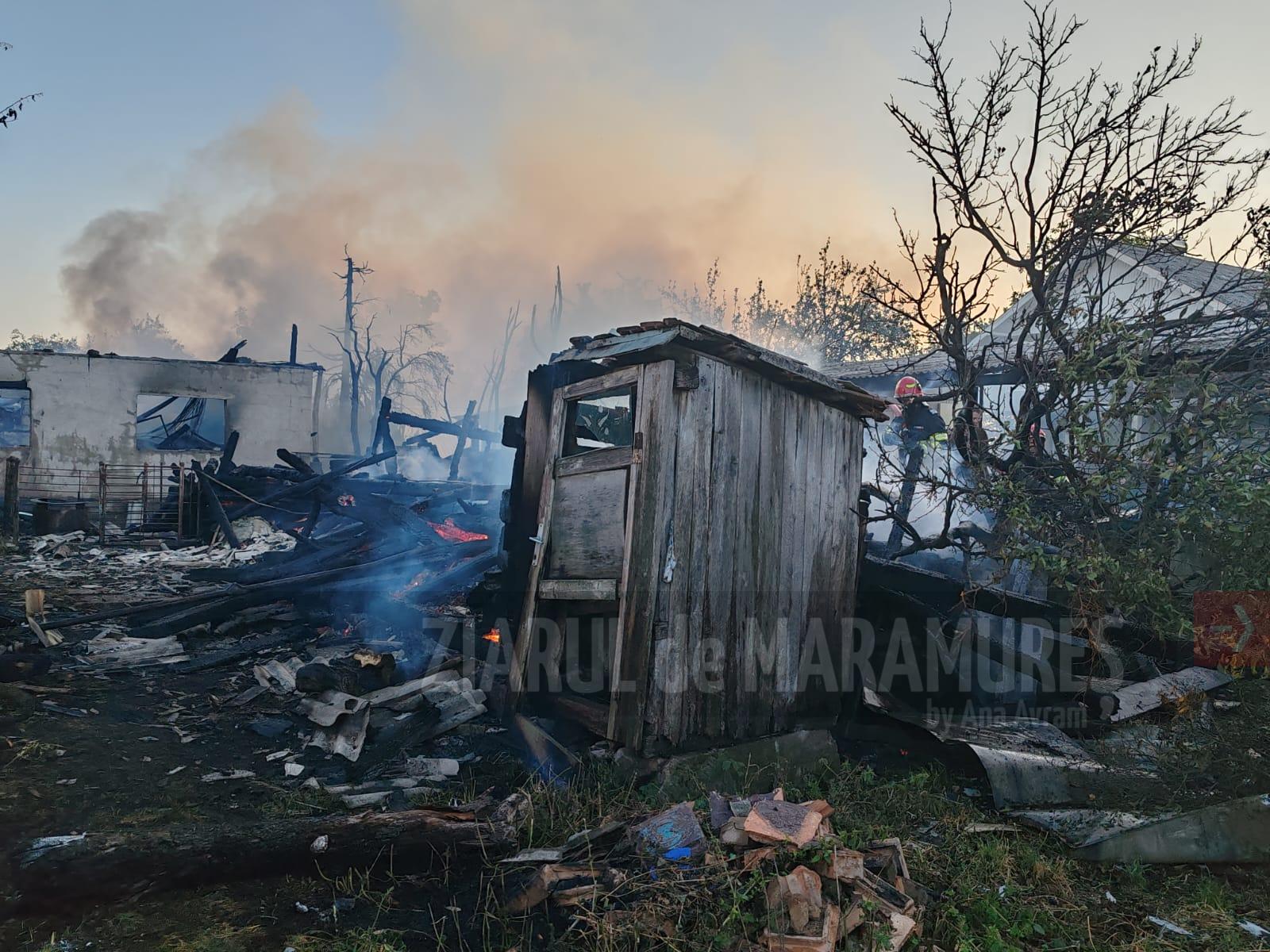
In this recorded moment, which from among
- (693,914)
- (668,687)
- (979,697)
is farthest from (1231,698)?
(693,914)

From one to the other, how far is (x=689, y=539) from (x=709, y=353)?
1374 mm

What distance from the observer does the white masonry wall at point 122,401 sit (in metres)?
20.0

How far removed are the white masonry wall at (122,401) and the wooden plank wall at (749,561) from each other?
19318 mm

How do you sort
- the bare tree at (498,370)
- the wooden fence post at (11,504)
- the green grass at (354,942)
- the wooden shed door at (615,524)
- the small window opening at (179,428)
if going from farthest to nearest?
the bare tree at (498,370)
the small window opening at (179,428)
the wooden fence post at (11,504)
the wooden shed door at (615,524)
the green grass at (354,942)

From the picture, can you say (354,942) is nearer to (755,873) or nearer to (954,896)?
(755,873)

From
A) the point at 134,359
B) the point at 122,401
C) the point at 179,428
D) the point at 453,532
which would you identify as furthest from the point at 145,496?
the point at 453,532

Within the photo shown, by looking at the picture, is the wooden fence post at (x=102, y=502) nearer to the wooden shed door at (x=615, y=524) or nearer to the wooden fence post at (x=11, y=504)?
the wooden fence post at (x=11, y=504)

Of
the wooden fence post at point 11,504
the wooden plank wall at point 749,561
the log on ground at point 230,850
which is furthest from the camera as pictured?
the wooden fence post at point 11,504

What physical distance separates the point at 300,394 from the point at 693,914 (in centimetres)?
2179

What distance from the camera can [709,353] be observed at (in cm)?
514

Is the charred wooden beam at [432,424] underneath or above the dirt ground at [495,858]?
Result: above

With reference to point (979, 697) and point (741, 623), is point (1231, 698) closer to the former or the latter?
point (979, 697)

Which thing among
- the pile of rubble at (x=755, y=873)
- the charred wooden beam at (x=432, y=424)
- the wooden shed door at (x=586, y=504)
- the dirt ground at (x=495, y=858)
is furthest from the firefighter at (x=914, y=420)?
the pile of rubble at (x=755, y=873)

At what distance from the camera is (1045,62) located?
5883 mm
